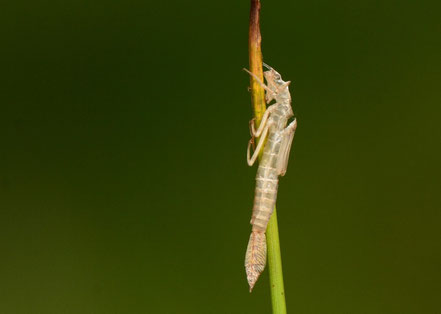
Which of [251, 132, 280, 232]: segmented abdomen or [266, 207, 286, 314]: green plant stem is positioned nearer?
[266, 207, 286, 314]: green plant stem

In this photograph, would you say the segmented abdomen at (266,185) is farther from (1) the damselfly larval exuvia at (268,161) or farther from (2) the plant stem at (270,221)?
(2) the plant stem at (270,221)

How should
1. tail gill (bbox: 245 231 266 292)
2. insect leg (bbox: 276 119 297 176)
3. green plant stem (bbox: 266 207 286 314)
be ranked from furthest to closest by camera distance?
insect leg (bbox: 276 119 297 176) → tail gill (bbox: 245 231 266 292) → green plant stem (bbox: 266 207 286 314)

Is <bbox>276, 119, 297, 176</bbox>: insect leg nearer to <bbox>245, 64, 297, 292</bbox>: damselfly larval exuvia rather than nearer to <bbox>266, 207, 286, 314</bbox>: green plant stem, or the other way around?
<bbox>245, 64, 297, 292</bbox>: damselfly larval exuvia

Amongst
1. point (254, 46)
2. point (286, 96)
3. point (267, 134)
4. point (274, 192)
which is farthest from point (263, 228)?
point (254, 46)

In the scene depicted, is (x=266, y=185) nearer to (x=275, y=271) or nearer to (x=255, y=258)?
(x=255, y=258)

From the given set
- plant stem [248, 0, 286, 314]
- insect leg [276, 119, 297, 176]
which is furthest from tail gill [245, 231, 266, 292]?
plant stem [248, 0, 286, 314]

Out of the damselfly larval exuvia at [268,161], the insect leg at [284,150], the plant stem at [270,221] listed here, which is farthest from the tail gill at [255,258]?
the plant stem at [270,221]

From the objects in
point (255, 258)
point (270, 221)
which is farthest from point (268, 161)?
point (270, 221)

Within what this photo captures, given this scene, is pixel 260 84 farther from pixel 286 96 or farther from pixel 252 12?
pixel 286 96
